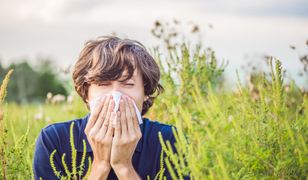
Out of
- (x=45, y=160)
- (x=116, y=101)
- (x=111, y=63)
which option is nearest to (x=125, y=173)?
(x=116, y=101)

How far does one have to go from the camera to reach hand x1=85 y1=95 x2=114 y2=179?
270 centimetres

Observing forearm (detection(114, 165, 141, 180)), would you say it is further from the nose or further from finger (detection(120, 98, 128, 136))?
the nose

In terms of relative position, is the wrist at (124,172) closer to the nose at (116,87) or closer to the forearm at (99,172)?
the forearm at (99,172)

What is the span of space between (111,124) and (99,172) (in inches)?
9.8

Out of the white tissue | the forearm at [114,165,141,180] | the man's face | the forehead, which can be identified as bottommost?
the forearm at [114,165,141,180]

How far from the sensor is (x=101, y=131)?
271 cm

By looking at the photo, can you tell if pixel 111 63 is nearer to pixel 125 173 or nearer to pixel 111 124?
pixel 111 124

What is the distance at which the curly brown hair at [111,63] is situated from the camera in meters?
2.94

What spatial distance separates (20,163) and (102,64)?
0.64 meters

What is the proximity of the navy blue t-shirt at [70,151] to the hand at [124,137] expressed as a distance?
19cm

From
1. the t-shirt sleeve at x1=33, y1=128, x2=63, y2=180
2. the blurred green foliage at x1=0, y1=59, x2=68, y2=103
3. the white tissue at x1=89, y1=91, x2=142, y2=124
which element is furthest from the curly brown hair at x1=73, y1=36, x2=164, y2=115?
the blurred green foliage at x1=0, y1=59, x2=68, y2=103

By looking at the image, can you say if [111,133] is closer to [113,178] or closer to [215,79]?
[113,178]

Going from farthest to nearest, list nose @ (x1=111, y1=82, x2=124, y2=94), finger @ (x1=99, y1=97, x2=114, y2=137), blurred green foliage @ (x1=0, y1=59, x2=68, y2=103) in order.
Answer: blurred green foliage @ (x1=0, y1=59, x2=68, y2=103) → nose @ (x1=111, y1=82, x2=124, y2=94) → finger @ (x1=99, y1=97, x2=114, y2=137)

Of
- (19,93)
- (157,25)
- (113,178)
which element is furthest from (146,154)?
(19,93)
